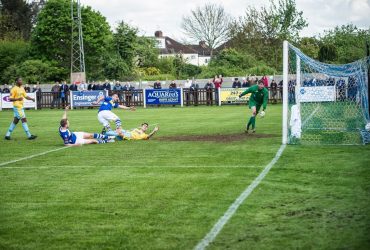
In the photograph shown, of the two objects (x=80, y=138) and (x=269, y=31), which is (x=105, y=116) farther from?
(x=269, y=31)

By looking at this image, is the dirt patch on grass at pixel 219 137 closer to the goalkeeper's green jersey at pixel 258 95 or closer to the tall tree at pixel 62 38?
the goalkeeper's green jersey at pixel 258 95

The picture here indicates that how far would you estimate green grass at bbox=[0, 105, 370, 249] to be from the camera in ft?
21.1

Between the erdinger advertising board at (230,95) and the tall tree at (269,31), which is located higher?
the tall tree at (269,31)

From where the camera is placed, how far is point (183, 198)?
337 inches

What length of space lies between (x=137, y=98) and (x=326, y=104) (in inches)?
826

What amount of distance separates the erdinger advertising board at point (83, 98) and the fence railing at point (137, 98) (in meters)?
1.17

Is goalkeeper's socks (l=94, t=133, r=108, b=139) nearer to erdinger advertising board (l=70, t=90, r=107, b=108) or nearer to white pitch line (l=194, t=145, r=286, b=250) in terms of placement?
white pitch line (l=194, t=145, r=286, b=250)

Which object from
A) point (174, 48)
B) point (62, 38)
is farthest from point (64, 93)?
point (174, 48)

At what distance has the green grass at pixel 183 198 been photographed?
21.1ft

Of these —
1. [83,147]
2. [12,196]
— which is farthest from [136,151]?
[12,196]

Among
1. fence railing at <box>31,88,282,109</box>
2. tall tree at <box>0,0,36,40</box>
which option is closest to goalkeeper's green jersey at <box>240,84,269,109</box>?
fence railing at <box>31,88,282,109</box>

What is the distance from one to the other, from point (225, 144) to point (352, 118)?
23.7ft

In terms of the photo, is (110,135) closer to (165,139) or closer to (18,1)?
(165,139)

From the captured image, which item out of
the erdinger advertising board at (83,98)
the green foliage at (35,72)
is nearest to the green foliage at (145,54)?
the green foliage at (35,72)
